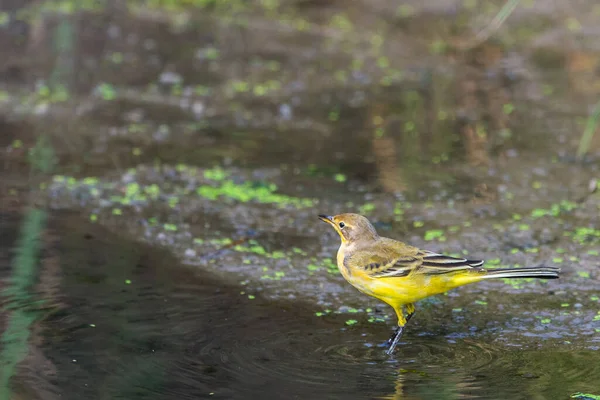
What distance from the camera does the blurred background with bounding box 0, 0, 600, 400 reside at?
5.80 metres

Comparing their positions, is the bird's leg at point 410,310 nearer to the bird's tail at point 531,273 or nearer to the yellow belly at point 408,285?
the yellow belly at point 408,285

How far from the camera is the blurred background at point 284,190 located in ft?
19.0

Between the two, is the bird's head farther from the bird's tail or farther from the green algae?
the green algae

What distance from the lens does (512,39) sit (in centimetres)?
1588

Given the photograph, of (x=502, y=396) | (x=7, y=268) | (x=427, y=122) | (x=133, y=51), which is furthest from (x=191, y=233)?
(x=133, y=51)

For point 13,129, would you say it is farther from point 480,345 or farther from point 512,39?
point 512,39

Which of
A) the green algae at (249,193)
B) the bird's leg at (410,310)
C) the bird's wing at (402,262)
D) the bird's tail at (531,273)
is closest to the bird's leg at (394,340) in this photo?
the bird's leg at (410,310)

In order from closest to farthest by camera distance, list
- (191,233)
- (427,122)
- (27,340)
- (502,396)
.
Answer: (502,396) < (27,340) < (191,233) < (427,122)

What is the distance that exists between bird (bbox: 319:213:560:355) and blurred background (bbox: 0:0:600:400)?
0.30m

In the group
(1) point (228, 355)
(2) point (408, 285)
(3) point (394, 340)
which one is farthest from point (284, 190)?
(1) point (228, 355)

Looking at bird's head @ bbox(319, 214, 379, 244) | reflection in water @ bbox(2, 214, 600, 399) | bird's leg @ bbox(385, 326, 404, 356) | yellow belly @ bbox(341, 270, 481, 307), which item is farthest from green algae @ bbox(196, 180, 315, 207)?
bird's leg @ bbox(385, 326, 404, 356)

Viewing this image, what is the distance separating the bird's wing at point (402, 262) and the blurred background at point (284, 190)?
0.46m

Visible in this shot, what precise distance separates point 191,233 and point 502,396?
380 centimetres

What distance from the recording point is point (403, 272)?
20.4ft
